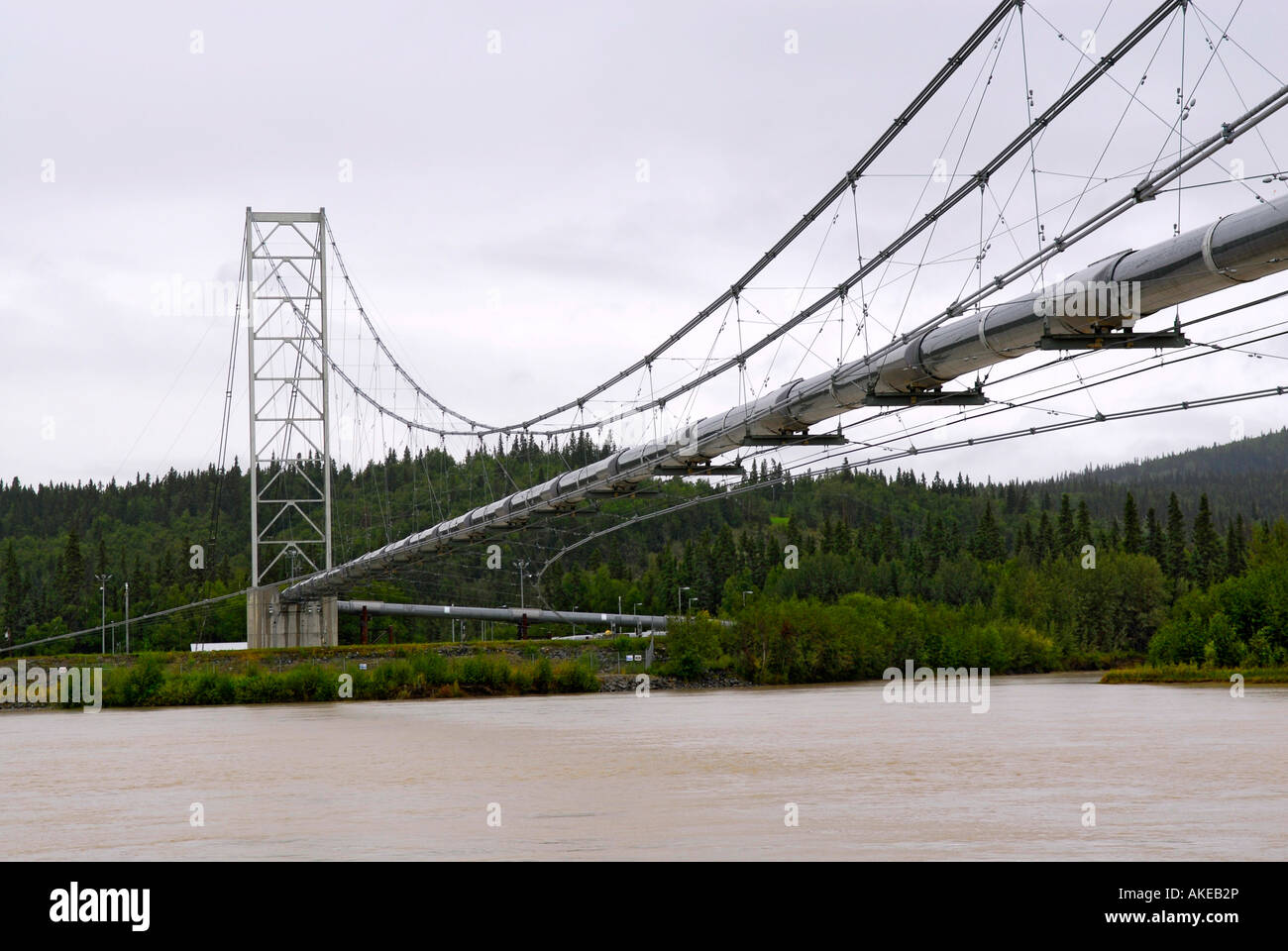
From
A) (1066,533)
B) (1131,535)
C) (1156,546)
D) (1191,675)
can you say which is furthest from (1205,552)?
(1191,675)

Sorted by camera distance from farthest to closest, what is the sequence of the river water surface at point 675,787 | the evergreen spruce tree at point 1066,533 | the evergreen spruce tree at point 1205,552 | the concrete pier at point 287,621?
the evergreen spruce tree at point 1066,533
the evergreen spruce tree at point 1205,552
the concrete pier at point 287,621
the river water surface at point 675,787

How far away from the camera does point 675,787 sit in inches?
930

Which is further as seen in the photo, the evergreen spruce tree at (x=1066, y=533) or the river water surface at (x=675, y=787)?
the evergreen spruce tree at (x=1066, y=533)

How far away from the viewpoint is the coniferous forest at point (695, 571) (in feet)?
246

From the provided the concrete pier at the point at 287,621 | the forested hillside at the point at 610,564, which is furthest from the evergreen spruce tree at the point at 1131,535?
the concrete pier at the point at 287,621

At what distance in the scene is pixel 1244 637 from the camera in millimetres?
70688

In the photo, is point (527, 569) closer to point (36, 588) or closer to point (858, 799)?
point (36, 588)

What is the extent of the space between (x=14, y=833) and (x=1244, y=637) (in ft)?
207

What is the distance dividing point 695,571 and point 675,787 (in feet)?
414

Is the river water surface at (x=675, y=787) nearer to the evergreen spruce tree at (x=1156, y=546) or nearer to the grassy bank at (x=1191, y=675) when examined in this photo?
the grassy bank at (x=1191, y=675)

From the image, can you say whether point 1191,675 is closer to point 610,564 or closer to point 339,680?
point 339,680

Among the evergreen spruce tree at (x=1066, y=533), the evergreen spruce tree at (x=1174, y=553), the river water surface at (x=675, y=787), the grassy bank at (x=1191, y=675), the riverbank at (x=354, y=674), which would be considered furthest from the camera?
the evergreen spruce tree at (x=1066, y=533)

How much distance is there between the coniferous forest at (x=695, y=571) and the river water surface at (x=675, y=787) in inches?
631
